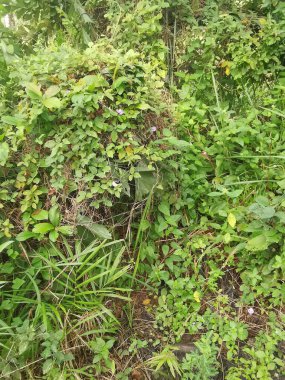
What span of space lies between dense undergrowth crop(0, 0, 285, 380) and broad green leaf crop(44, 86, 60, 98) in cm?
1

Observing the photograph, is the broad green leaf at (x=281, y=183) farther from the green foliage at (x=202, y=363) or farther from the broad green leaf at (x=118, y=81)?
the broad green leaf at (x=118, y=81)

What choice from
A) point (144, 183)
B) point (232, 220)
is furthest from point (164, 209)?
point (232, 220)

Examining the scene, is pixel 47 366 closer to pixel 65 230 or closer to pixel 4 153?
pixel 65 230

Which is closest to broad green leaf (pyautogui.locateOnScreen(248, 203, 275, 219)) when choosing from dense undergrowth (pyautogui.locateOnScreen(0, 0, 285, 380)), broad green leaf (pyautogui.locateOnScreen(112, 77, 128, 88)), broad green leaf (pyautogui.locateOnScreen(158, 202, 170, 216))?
dense undergrowth (pyautogui.locateOnScreen(0, 0, 285, 380))

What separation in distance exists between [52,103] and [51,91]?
0.30 ft

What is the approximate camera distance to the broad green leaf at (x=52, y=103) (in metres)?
1.80

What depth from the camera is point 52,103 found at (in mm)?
1801

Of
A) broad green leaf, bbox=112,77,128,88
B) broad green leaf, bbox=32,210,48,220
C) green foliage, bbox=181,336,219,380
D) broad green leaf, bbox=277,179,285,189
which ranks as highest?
broad green leaf, bbox=112,77,128,88

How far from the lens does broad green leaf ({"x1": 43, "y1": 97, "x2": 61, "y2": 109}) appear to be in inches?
70.8

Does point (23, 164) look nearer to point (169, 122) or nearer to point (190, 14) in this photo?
point (169, 122)

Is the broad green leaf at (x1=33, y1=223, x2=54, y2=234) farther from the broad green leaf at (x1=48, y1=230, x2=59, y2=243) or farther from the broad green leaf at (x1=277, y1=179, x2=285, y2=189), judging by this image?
the broad green leaf at (x1=277, y1=179, x2=285, y2=189)

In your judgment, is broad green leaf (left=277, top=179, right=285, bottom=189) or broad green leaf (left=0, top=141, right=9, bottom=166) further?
broad green leaf (left=277, top=179, right=285, bottom=189)

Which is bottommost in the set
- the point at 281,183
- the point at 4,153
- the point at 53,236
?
the point at 281,183

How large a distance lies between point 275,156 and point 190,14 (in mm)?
1336
